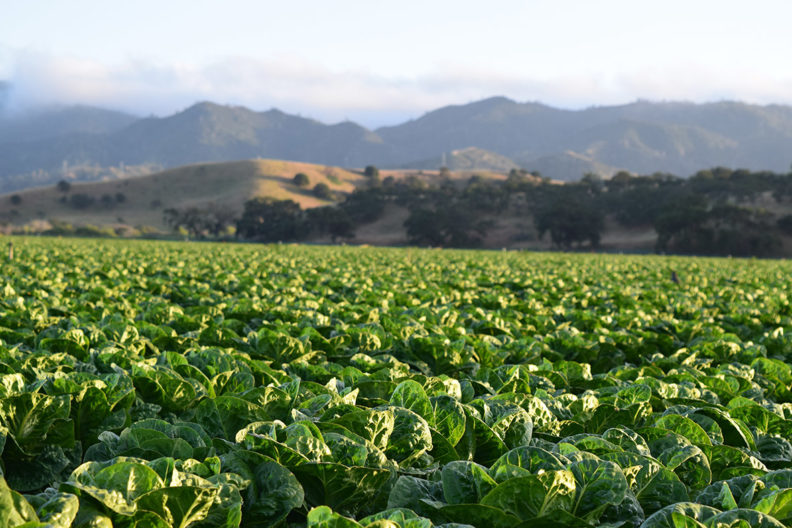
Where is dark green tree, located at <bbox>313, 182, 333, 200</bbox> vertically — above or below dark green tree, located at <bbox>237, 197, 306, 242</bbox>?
above

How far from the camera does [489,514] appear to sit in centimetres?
224

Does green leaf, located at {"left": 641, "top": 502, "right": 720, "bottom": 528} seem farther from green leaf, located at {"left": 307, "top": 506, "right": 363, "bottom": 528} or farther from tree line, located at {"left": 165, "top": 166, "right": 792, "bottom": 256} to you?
tree line, located at {"left": 165, "top": 166, "right": 792, "bottom": 256}

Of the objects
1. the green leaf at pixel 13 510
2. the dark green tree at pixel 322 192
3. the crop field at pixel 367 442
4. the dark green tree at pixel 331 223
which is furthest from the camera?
the dark green tree at pixel 322 192

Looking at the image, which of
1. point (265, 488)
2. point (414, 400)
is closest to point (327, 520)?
point (265, 488)

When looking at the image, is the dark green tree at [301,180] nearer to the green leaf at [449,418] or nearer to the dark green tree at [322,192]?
the dark green tree at [322,192]

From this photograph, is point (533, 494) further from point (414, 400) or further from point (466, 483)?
point (414, 400)

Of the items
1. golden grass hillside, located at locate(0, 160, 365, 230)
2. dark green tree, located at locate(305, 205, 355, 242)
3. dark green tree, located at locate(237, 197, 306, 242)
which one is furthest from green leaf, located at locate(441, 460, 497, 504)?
golden grass hillside, located at locate(0, 160, 365, 230)

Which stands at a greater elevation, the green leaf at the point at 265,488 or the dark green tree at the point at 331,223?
the dark green tree at the point at 331,223

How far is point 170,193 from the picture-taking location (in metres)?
146

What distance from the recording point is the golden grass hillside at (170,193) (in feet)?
424

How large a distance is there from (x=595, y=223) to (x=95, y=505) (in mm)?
89319

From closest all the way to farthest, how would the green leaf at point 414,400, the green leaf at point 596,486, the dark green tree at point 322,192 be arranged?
Result: 1. the green leaf at point 596,486
2. the green leaf at point 414,400
3. the dark green tree at point 322,192

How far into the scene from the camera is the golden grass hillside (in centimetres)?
12912

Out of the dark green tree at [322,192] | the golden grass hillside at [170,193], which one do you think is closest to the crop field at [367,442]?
the golden grass hillside at [170,193]
